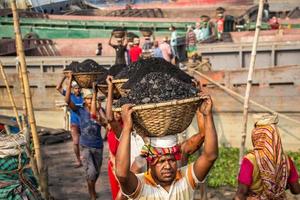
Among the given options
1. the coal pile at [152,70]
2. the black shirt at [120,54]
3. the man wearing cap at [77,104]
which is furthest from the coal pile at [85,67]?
the black shirt at [120,54]

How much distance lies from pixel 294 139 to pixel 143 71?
5.60 metres

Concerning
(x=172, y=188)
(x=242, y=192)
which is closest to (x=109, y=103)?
(x=242, y=192)

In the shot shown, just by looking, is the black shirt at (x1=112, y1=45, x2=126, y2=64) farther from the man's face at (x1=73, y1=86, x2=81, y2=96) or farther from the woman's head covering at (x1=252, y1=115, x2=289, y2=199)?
the woman's head covering at (x1=252, y1=115, x2=289, y2=199)

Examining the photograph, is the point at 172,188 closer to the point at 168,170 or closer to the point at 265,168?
the point at 168,170

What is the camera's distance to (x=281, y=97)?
31.9 feet

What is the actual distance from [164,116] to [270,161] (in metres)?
1.15

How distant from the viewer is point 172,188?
3.18 metres

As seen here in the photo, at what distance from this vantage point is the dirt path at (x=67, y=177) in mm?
7227

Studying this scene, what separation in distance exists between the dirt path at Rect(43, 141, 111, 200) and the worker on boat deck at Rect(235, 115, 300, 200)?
348 centimetres

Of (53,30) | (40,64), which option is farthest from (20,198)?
(53,30)

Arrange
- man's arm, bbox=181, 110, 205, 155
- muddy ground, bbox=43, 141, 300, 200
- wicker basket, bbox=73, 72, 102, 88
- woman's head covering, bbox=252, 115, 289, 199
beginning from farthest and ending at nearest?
muddy ground, bbox=43, 141, 300, 200 → wicker basket, bbox=73, 72, 102, 88 → woman's head covering, bbox=252, 115, 289, 199 → man's arm, bbox=181, 110, 205, 155

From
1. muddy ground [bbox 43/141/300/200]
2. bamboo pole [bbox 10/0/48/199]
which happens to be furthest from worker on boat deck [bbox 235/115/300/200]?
muddy ground [bbox 43/141/300/200]

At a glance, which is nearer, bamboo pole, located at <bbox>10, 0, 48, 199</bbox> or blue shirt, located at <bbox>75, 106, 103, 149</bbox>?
bamboo pole, located at <bbox>10, 0, 48, 199</bbox>

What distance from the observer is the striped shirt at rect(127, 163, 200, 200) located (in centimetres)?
313
